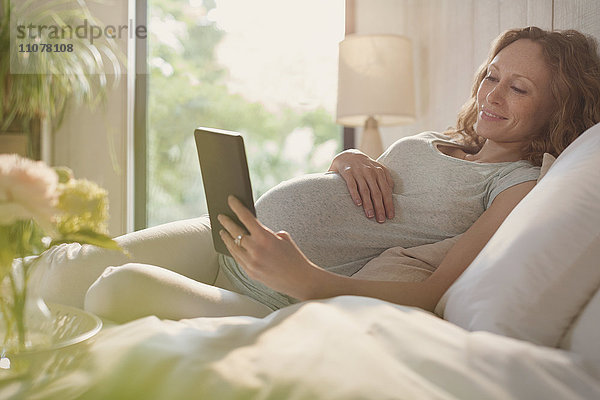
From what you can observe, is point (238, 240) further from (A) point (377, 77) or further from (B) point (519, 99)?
(A) point (377, 77)

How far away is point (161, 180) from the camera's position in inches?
145

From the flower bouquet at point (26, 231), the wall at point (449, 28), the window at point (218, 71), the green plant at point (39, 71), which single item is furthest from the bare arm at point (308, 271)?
the window at point (218, 71)

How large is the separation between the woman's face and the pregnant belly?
0.35 metres

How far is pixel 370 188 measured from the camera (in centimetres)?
140

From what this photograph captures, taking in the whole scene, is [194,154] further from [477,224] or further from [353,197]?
[477,224]

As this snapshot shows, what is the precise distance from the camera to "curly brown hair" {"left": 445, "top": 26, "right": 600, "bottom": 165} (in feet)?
4.58

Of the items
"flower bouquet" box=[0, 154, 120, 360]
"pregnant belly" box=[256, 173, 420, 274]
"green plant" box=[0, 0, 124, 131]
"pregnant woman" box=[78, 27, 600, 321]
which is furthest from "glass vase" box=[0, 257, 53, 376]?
"green plant" box=[0, 0, 124, 131]

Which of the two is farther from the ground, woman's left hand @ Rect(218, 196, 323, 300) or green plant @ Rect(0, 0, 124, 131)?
green plant @ Rect(0, 0, 124, 131)

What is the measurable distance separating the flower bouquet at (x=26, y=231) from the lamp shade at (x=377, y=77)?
2.15 metres

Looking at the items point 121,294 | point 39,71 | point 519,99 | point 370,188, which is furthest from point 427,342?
point 39,71

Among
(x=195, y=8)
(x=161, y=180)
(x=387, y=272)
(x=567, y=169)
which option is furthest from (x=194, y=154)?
(x=567, y=169)

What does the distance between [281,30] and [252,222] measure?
292 cm

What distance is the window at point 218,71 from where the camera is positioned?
3666mm

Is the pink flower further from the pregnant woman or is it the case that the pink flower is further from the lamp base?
the lamp base
